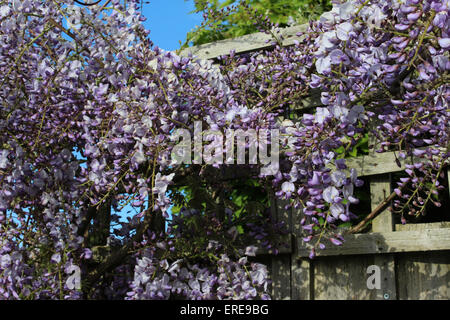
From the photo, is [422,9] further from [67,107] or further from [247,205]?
[67,107]

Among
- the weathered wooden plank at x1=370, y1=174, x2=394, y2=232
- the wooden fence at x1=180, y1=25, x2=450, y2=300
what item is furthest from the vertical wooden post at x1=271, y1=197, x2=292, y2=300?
the weathered wooden plank at x1=370, y1=174, x2=394, y2=232

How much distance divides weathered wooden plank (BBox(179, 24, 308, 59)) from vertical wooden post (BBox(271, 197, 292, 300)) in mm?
1028

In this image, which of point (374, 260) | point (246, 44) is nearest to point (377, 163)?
point (374, 260)

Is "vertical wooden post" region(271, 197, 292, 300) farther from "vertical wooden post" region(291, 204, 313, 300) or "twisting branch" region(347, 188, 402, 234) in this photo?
"twisting branch" region(347, 188, 402, 234)

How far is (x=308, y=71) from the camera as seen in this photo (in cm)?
313

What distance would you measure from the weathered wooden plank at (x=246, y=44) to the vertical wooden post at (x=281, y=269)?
1028 millimetres

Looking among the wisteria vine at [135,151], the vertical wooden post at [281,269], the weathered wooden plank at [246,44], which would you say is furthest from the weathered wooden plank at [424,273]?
the weathered wooden plank at [246,44]

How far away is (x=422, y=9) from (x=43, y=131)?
2176 mm

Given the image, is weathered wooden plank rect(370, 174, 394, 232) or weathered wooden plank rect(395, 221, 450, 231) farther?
weathered wooden plank rect(370, 174, 394, 232)

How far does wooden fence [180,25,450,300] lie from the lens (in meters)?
2.91

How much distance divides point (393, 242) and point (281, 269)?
2.26ft

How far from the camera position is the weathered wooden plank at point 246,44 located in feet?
11.7
